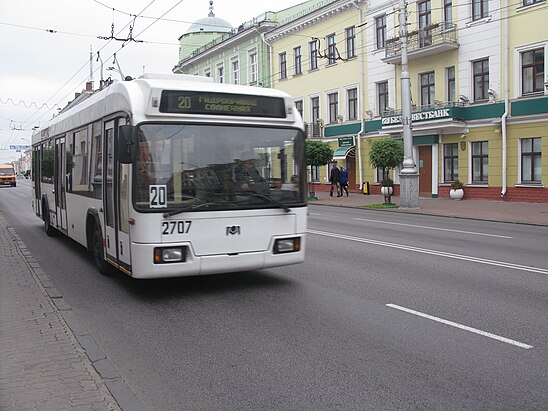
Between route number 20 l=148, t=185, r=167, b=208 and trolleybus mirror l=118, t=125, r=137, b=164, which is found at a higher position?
trolleybus mirror l=118, t=125, r=137, b=164

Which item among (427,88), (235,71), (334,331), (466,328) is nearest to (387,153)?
(427,88)

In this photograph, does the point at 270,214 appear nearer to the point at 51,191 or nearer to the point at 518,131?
the point at 51,191

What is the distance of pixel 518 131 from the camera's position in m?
25.2

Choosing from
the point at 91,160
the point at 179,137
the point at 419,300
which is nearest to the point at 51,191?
the point at 91,160

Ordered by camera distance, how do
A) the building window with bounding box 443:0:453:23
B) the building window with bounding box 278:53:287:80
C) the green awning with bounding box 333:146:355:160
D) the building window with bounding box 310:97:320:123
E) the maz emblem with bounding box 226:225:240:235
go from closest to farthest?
the maz emblem with bounding box 226:225:240:235
the building window with bounding box 443:0:453:23
the green awning with bounding box 333:146:355:160
the building window with bounding box 310:97:320:123
the building window with bounding box 278:53:287:80

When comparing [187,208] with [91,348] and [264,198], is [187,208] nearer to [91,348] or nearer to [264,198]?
[264,198]

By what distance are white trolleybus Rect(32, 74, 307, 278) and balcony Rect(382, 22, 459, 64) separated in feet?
72.5

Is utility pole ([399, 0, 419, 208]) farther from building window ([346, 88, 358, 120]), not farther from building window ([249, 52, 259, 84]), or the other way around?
building window ([249, 52, 259, 84])

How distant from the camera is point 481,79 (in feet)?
88.8

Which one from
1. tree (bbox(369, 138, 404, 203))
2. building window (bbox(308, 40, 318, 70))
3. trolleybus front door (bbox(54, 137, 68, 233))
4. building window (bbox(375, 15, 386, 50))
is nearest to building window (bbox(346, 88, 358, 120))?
building window (bbox(375, 15, 386, 50))

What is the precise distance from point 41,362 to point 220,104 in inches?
151

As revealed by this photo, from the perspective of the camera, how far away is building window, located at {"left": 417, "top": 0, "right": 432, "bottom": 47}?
28438 mm

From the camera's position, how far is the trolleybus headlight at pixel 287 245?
7.77 meters

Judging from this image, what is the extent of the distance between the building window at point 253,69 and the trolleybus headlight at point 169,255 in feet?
129
